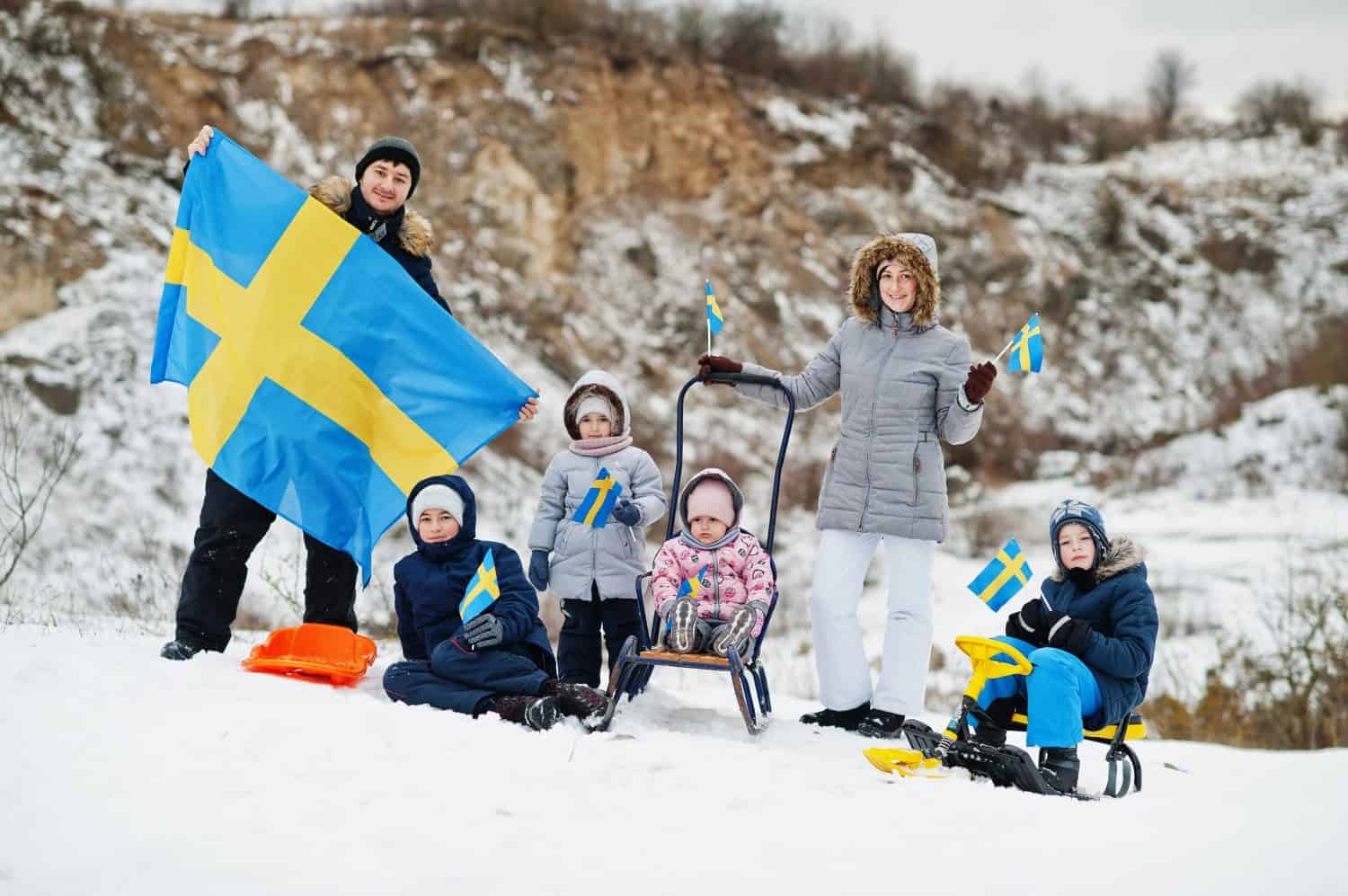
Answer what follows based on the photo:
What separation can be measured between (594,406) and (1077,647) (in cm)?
246

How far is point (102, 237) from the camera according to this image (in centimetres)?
1218

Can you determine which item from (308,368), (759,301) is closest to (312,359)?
(308,368)

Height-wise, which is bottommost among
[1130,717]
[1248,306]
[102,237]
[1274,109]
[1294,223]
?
[1130,717]

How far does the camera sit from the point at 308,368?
5008 millimetres

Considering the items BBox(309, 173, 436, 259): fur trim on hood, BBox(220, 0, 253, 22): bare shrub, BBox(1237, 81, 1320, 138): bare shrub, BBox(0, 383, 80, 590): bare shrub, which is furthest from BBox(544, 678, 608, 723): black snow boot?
BBox(1237, 81, 1320, 138): bare shrub

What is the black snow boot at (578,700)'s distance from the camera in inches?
173

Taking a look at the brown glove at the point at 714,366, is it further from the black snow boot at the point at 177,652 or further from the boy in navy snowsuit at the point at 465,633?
the black snow boot at the point at 177,652

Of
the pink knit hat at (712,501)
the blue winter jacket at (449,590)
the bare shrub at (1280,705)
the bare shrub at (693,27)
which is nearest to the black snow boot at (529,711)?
the blue winter jacket at (449,590)

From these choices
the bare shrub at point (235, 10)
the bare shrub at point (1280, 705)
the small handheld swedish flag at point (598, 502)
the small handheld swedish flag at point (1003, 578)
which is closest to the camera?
the small handheld swedish flag at point (1003, 578)

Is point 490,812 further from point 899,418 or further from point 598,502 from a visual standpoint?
point 899,418

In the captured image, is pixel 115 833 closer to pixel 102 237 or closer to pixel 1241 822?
pixel 1241 822

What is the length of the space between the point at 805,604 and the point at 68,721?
8.75 meters

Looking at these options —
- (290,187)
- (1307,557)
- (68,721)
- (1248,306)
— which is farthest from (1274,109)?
(68,721)

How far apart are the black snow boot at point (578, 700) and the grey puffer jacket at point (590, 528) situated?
67 centimetres
